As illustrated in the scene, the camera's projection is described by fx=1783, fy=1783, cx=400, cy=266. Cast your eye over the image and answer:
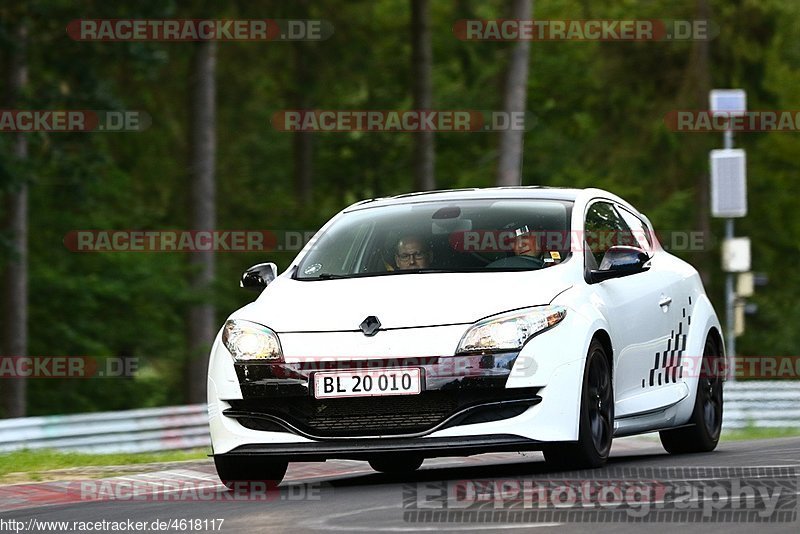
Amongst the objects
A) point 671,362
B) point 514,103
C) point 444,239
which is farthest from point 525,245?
point 514,103

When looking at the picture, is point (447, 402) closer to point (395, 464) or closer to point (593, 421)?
point (593, 421)

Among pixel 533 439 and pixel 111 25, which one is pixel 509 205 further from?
pixel 111 25

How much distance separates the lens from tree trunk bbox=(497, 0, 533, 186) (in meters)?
29.8

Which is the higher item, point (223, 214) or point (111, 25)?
point (111, 25)

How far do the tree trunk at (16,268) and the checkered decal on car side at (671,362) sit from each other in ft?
74.2

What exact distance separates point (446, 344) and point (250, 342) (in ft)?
3.79

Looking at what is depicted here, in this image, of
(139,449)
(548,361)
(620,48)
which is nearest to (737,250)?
(139,449)

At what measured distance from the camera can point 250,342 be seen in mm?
9672

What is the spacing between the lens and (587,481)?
9.10 metres

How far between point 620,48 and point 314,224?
9.84 m

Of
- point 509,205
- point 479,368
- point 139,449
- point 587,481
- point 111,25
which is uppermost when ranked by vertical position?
point 111,25

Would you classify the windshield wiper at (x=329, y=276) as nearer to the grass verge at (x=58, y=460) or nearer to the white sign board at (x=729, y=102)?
the grass verge at (x=58, y=460)

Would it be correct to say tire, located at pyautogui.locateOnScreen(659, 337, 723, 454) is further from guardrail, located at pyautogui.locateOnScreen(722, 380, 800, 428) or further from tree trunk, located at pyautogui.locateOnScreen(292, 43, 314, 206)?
tree trunk, located at pyautogui.locateOnScreen(292, 43, 314, 206)

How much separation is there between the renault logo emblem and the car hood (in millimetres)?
25
